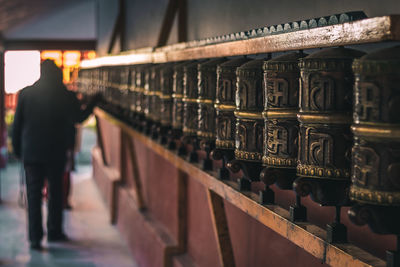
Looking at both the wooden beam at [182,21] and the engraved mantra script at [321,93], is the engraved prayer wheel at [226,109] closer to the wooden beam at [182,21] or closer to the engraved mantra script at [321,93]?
the engraved mantra script at [321,93]

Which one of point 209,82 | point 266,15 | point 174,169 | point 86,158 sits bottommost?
point 86,158

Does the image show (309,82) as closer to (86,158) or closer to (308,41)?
(308,41)

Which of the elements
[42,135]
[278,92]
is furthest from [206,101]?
[42,135]

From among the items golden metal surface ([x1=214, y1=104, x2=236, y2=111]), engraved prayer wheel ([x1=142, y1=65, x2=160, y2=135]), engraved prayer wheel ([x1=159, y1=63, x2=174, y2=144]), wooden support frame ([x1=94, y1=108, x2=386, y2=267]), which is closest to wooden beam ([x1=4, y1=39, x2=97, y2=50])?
engraved prayer wheel ([x1=142, y1=65, x2=160, y2=135])

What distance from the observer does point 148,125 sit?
442 centimetres

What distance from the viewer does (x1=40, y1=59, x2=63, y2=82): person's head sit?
6.52 metres

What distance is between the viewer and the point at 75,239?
7.12m

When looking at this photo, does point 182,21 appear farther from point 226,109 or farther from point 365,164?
point 365,164

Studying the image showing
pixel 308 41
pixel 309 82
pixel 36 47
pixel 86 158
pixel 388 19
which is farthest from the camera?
pixel 86 158

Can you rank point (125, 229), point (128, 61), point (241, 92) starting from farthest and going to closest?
point (125, 229) → point (128, 61) → point (241, 92)

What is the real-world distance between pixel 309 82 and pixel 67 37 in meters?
12.6

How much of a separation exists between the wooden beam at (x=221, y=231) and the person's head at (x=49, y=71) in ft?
11.6

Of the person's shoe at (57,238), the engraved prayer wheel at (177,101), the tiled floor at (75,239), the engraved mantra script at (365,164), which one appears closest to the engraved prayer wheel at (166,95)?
the engraved prayer wheel at (177,101)

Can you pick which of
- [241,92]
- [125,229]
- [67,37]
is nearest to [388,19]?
[241,92]
